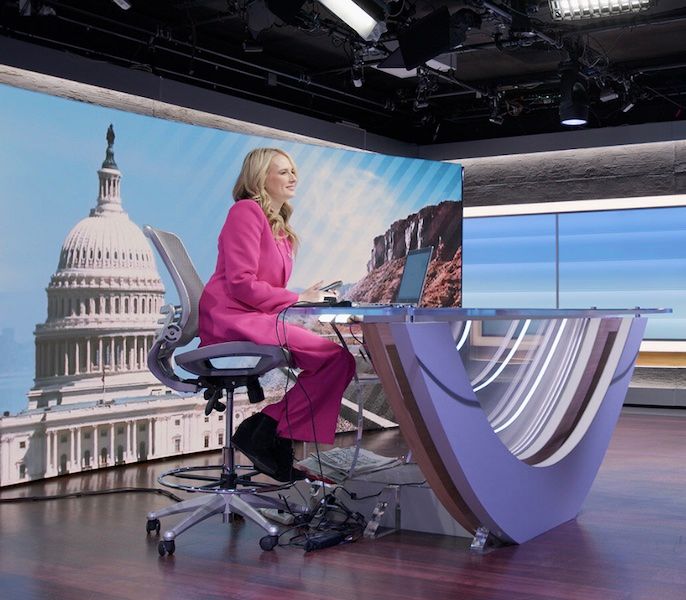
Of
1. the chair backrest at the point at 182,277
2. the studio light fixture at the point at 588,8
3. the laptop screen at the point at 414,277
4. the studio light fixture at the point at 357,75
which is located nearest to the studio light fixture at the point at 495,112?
the studio light fixture at the point at 357,75

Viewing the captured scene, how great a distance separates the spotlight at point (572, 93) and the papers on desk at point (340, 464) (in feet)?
14.6

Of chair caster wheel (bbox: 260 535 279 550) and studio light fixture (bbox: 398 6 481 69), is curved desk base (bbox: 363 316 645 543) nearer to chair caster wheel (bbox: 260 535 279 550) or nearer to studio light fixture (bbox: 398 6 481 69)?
chair caster wheel (bbox: 260 535 279 550)

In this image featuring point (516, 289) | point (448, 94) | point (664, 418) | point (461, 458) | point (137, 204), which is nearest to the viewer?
point (461, 458)

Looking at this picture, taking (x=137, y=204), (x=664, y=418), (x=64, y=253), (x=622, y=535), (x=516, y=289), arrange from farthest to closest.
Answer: (x=516, y=289) → (x=664, y=418) → (x=137, y=204) → (x=64, y=253) → (x=622, y=535)

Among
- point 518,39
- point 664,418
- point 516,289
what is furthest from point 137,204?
point 516,289

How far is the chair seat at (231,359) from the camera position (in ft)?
11.2

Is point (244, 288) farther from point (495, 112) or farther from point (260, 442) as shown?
point (495, 112)

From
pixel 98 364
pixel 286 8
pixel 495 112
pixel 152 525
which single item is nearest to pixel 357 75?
pixel 495 112

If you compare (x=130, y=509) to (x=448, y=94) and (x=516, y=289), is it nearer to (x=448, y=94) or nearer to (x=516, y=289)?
(x=448, y=94)

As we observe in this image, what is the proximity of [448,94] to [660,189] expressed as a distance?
87.5 inches

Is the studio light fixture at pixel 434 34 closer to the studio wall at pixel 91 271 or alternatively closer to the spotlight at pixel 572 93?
the studio wall at pixel 91 271

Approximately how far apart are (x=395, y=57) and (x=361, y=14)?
41.8 inches

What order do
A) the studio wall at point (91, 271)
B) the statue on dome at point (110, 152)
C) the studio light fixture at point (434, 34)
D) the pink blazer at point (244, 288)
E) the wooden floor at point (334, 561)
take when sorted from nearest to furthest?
the wooden floor at point (334, 561) → the pink blazer at point (244, 288) → the studio wall at point (91, 271) → the statue on dome at point (110, 152) → the studio light fixture at point (434, 34)

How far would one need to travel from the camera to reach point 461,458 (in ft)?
10.5
